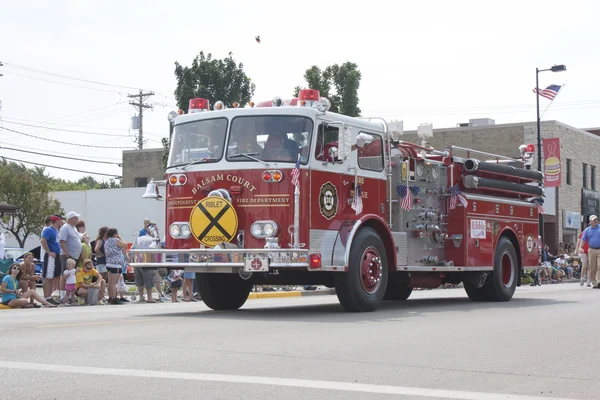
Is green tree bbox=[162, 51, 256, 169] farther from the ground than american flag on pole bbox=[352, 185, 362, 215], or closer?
farther from the ground

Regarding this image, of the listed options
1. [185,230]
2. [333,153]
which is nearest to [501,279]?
[333,153]

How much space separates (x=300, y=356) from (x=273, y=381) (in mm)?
1439

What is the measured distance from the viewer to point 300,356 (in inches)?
347

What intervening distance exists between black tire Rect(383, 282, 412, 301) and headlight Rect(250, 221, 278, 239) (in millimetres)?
5117

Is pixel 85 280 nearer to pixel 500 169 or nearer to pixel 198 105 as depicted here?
pixel 198 105

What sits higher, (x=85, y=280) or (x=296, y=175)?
(x=296, y=175)

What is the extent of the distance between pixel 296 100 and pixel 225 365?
21.1 feet

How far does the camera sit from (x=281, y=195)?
43.4 feet

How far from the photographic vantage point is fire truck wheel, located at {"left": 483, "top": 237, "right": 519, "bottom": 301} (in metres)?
17.8

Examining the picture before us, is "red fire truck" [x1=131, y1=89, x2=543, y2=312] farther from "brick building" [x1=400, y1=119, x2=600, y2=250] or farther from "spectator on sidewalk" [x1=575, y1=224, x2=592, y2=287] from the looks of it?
"brick building" [x1=400, y1=119, x2=600, y2=250]

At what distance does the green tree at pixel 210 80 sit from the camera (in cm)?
5009

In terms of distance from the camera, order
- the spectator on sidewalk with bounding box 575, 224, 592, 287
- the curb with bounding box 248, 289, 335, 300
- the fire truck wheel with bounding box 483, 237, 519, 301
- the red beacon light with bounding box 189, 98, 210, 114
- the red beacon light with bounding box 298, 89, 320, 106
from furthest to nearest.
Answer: the spectator on sidewalk with bounding box 575, 224, 592, 287, the curb with bounding box 248, 289, 335, 300, the fire truck wheel with bounding box 483, 237, 519, 301, the red beacon light with bounding box 189, 98, 210, 114, the red beacon light with bounding box 298, 89, 320, 106

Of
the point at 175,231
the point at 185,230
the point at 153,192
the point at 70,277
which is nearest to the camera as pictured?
the point at 185,230

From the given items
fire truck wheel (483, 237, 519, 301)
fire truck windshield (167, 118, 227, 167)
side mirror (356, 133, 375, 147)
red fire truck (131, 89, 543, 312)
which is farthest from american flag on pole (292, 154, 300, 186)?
fire truck wheel (483, 237, 519, 301)
